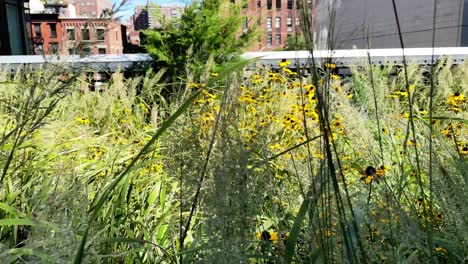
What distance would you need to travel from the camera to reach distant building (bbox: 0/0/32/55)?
442 inches

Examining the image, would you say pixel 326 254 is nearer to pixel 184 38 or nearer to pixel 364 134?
pixel 364 134

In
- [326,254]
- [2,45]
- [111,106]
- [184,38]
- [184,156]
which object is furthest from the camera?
[2,45]

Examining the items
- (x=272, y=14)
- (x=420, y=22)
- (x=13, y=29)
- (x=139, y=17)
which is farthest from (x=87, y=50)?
(x=420, y=22)

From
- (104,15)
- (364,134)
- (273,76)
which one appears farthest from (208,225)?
(273,76)

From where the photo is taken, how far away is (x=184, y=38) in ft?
22.0

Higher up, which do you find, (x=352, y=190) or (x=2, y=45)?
(x=2, y=45)

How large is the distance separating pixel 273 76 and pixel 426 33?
1646 centimetres

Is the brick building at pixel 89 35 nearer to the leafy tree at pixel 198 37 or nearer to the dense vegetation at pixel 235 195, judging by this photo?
the dense vegetation at pixel 235 195

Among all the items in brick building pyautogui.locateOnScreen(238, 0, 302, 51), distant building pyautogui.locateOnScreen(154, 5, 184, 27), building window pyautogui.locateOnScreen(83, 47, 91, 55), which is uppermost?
distant building pyautogui.locateOnScreen(154, 5, 184, 27)

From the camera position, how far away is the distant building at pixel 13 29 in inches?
442

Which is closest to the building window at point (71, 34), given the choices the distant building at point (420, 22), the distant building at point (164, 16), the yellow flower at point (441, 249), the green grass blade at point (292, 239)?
Answer: the green grass blade at point (292, 239)

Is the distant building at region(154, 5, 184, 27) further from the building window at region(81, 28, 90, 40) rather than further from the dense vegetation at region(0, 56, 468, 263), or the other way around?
the building window at region(81, 28, 90, 40)

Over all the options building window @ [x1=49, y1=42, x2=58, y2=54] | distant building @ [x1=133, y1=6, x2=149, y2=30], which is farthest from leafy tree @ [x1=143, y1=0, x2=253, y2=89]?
building window @ [x1=49, y1=42, x2=58, y2=54]

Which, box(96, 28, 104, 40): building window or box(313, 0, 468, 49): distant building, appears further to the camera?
box(313, 0, 468, 49): distant building
